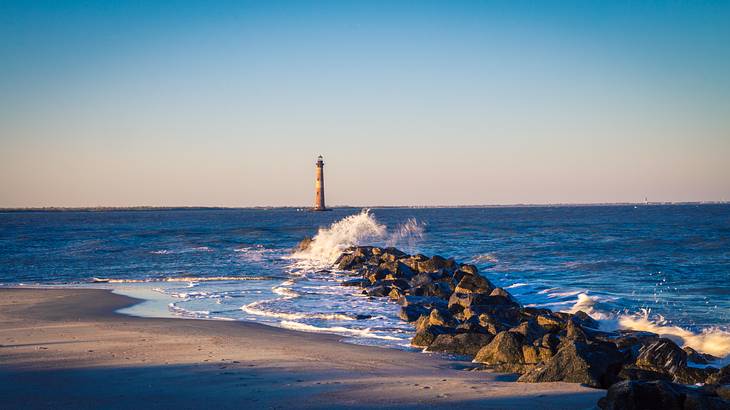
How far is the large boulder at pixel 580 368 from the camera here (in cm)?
663

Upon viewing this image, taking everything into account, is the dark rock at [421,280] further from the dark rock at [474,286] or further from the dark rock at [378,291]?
the dark rock at [474,286]

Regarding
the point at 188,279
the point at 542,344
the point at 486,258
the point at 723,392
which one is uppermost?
the point at 723,392

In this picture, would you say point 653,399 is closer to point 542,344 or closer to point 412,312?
point 542,344

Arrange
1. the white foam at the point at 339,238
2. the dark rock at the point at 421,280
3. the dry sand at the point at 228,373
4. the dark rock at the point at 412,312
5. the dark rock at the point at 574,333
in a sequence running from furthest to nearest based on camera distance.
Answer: the white foam at the point at 339,238
the dark rock at the point at 421,280
the dark rock at the point at 412,312
the dark rock at the point at 574,333
the dry sand at the point at 228,373

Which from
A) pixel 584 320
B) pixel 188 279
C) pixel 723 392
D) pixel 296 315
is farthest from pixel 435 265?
pixel 723 392

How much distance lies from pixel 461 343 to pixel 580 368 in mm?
2447

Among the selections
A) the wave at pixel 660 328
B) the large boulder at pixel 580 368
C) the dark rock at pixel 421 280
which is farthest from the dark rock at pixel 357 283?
the large boulder at pixel 580 368

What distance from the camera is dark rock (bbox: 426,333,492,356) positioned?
29.0 feet

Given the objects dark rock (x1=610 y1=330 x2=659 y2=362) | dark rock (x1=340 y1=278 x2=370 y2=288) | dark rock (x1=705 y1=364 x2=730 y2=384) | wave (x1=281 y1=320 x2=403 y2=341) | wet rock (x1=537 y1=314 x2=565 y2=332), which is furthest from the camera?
dark rock (x1=340 y1=278 x2=370 y2=288)

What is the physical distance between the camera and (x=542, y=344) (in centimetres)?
816

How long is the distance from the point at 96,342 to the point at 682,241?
1229 inches

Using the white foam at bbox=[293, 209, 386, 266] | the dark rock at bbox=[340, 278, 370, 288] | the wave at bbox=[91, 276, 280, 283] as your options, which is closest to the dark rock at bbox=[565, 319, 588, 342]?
the dark rock at bbox=[340, 278, 370, 288]

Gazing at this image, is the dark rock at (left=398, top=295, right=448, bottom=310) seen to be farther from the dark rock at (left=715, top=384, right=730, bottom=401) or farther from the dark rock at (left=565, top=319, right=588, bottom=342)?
the dark rock at (left=715, top=384, right=730, bottom=401)

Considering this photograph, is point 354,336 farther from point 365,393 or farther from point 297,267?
point 297,267
